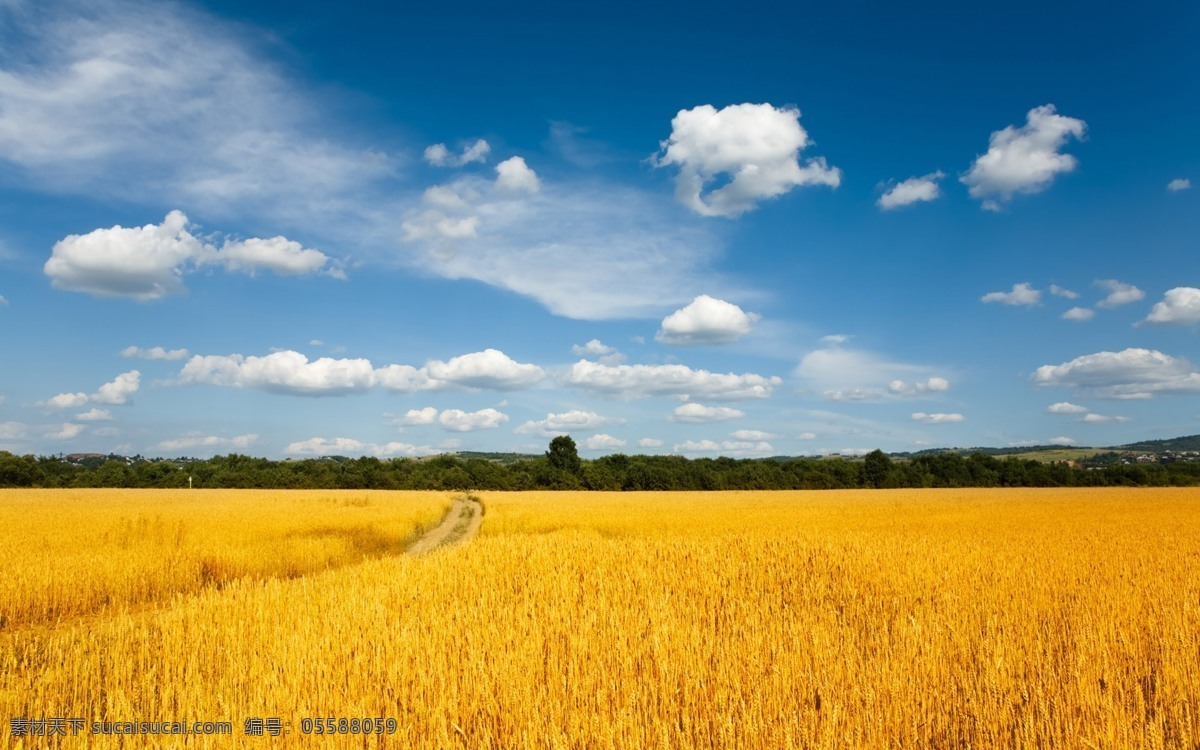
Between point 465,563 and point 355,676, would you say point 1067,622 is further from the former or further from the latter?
point 465,563

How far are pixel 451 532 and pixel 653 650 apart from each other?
23349 mm

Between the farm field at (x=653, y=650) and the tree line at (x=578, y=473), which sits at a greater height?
the farm field at (x=653, y=650)

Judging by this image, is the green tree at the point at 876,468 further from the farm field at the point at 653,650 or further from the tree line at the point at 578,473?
the farm field at the point at 653,650

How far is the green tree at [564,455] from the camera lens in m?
91.8

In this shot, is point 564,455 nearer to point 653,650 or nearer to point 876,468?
point 876,468

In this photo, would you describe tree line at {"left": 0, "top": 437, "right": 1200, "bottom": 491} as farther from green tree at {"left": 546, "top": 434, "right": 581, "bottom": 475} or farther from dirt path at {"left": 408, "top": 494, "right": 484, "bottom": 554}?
dirt path at {"left": 408, "top": 494, "right": 484, "bottom": 554}

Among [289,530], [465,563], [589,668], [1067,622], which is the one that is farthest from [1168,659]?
[289,530]

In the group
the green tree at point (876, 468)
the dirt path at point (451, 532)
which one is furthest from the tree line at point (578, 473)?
the dirt path at point (451, 532)

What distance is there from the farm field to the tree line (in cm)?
7339

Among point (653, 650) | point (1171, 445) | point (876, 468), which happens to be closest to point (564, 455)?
point (876, 468)

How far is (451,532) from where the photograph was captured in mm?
27312

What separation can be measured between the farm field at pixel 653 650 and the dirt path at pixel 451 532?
9.35 metres

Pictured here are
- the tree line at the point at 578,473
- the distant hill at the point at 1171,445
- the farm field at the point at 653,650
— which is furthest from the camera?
the distant hill at the point at 1171,445

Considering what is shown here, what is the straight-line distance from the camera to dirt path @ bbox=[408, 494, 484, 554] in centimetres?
2220
